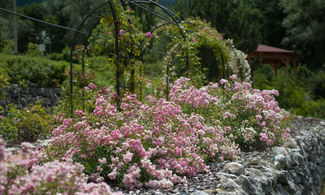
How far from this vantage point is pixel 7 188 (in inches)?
72.6

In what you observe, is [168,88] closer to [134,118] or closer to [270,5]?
[134,118]

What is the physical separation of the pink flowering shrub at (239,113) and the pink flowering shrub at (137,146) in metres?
0.66

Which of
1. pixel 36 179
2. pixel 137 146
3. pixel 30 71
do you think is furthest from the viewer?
pixel 30 71

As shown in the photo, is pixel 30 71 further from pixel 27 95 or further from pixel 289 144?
pixel 289 144

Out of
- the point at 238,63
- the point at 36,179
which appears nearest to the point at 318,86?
the point at 238,63

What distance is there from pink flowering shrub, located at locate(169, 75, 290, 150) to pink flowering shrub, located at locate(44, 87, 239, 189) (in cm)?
66

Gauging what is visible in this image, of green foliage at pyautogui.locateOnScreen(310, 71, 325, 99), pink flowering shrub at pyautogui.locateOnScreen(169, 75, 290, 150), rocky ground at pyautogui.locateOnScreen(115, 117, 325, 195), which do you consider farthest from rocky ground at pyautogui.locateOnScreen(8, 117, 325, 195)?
green foliage at pyautogui.locateOnScreen(310, 71, 325, 99)

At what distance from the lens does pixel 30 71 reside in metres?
8.02

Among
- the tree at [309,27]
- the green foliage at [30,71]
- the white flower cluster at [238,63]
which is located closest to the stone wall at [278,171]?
the white flower cluster at [238,63]

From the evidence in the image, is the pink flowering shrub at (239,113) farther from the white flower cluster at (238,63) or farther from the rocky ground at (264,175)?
the white flower cluster at (238,63)

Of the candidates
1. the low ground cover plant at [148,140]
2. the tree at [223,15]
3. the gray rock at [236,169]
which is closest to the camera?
the low ground cover plant at [148,140]

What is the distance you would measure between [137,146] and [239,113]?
2.65 metres

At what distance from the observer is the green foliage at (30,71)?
7629 mm

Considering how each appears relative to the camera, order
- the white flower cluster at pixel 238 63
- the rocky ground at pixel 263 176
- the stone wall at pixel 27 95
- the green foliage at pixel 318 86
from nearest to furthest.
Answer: the rocky ground at pixel 263 176
the stone wall at pixel 27 95
the white flower cluster at pixel 238 63
the green foliage at pixel 318 86
